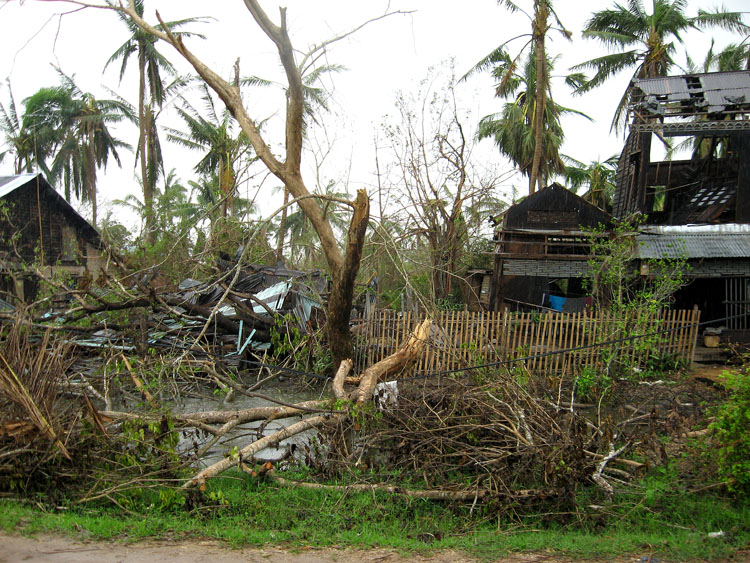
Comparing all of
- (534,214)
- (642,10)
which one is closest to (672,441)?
(534,214)

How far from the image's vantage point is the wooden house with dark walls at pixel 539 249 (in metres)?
15.1

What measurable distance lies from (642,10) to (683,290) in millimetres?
14993

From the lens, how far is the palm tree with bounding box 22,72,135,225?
28797 mm

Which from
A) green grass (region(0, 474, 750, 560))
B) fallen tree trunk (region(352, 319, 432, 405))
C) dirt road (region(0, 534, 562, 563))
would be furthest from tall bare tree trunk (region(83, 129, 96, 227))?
dirt road (region(0, 534, 562, 563))

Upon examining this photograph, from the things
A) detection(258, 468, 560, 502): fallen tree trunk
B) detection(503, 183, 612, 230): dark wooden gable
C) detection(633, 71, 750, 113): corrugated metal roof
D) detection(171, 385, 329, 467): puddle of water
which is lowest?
detection(171, 385, 329, 467): puddle of water

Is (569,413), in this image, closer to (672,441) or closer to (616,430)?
(616,430)

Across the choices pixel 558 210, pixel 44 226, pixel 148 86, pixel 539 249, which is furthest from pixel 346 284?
pixel 148 86

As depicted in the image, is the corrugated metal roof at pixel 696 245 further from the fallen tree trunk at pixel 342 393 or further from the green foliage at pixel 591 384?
the fallen tree trunk at pixel 342 393

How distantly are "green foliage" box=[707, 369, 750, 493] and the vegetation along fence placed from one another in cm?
527

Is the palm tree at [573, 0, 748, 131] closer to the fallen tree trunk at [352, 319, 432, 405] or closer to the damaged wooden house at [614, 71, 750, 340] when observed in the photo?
the damaged wooden house at [614, 71, 750, 340]

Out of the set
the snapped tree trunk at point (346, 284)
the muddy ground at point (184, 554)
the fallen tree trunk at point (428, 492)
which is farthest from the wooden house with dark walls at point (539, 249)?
the muddy ground at point (184, 554)

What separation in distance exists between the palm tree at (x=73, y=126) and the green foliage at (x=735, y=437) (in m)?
27.8

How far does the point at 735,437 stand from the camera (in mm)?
5195

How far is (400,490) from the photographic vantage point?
17.6 feet
